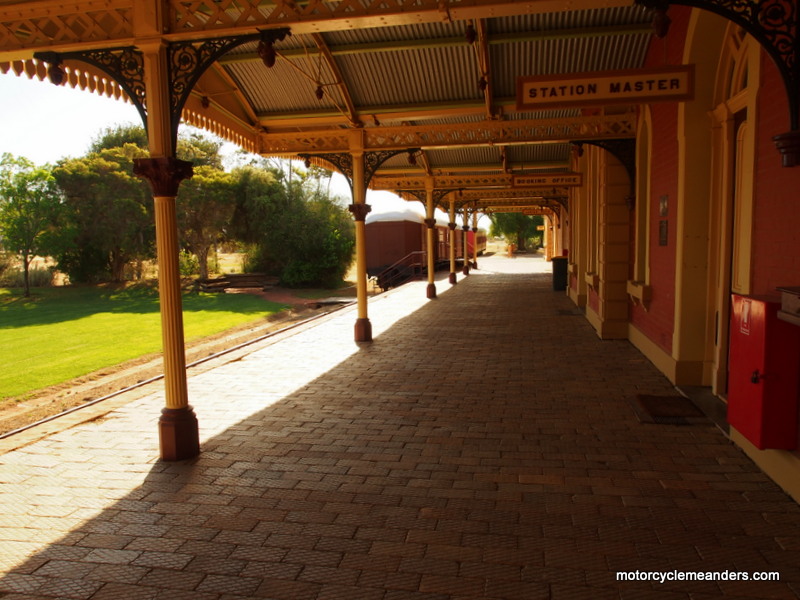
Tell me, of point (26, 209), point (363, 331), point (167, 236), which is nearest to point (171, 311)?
point (167, 236)

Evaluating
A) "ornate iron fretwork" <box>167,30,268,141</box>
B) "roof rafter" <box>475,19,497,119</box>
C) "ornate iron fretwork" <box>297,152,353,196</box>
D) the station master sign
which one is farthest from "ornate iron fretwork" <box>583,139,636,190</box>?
"ornate iron fretwork" <box>167,30,268,141</box>

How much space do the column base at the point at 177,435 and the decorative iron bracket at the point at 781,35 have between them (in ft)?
16.2

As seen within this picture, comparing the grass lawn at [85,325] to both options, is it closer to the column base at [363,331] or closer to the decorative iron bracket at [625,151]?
the column base at [363,331]

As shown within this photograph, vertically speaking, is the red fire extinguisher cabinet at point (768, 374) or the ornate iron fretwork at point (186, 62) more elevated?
the ornate iron fretwork at point (186, 62)

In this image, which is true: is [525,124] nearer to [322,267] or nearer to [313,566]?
[313,566]

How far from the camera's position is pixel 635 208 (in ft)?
31.0

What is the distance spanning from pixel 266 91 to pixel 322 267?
18599mm

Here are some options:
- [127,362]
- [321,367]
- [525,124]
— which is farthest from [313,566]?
[127,362]

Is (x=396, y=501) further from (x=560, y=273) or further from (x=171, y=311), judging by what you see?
(x=560, y=273)

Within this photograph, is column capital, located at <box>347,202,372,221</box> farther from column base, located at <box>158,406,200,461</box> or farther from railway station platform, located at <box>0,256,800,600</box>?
column base, located at <box>158,406,200,461</box>

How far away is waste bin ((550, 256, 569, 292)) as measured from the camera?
19594 millimetres

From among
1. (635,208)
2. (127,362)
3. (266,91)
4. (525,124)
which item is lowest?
(127,362)

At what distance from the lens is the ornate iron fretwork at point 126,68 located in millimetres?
4965

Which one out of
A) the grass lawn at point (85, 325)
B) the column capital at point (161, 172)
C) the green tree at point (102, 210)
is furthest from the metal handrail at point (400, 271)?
the column capital at point (161, 172)
